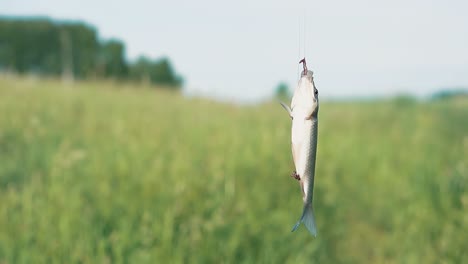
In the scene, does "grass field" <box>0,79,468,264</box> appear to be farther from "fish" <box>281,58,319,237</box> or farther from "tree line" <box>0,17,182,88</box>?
"tree line" <box>0,17,182,88</box>

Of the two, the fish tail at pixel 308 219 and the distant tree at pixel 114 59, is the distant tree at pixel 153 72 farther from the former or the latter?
the fish tail at pixel 308 219

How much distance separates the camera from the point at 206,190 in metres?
4.08

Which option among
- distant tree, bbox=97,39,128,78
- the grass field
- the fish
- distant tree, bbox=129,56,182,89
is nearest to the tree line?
distant tree, bbox=97,39,128,78

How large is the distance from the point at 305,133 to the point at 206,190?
370cm

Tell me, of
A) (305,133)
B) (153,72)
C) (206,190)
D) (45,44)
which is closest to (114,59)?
(153,72)

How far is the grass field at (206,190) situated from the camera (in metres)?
3.38

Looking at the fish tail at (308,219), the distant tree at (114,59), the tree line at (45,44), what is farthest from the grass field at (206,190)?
the tree line at (45,44)

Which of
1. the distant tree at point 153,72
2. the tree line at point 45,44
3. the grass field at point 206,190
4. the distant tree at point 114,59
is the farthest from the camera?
the tree line at point 45,44

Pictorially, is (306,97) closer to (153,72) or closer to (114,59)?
(153,72)

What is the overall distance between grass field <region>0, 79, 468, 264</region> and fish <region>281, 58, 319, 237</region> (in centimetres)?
281

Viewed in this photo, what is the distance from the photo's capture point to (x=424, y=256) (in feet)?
14.6

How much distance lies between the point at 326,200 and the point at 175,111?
3.47 meters

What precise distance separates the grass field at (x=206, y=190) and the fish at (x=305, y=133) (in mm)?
2810

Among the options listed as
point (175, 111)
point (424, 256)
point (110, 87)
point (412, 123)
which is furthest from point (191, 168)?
point (110, 87)
